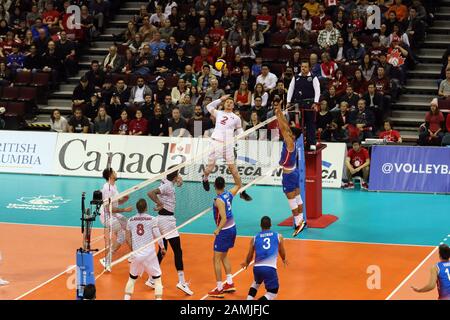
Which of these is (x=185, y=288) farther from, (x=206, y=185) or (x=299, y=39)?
(x=299, y=39)

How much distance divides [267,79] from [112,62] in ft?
20.9

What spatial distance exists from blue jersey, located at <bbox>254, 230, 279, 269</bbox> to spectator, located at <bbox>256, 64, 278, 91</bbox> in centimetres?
1531

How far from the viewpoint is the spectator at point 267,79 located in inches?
1200

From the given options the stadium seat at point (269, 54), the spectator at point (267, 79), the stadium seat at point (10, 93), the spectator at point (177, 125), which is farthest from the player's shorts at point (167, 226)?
the stadium seat at point (10, 93)

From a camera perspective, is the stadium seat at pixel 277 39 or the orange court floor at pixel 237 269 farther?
the stadium seat at pixel 277 39

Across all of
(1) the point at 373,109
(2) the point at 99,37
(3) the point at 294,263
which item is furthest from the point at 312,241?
(2) the point at 99,37

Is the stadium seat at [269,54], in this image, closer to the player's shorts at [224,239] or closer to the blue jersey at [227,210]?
the blue jersey at [227,210]

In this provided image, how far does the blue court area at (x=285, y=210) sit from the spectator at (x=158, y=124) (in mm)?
1951

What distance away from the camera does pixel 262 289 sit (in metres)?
17.1

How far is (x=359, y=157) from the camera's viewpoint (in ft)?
91.2

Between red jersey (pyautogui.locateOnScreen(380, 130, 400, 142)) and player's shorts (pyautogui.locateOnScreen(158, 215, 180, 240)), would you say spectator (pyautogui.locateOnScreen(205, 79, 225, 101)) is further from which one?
player's shorts (pyautogui.locateOnScreen(158, 215, 180, 240))

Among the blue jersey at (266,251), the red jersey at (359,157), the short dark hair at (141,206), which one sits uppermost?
the short dark hair at (141,206)

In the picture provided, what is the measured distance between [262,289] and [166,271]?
2.31 m

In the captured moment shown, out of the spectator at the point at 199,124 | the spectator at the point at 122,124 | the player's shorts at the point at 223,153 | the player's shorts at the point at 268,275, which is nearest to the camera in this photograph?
the player's shorts at the point at 268,275
